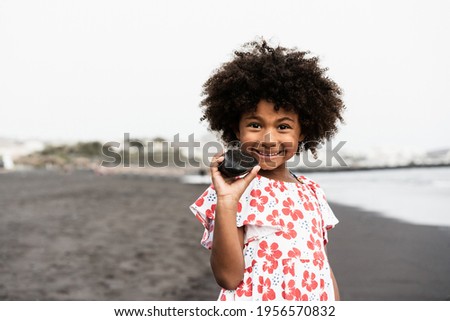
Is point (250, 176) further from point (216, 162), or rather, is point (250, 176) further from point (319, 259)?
point (319, 259)

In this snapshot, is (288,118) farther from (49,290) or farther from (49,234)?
(49,234)

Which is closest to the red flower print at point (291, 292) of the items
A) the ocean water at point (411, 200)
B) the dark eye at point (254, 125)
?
the dark eye at point (254, 125)

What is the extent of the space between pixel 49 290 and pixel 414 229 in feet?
14.1

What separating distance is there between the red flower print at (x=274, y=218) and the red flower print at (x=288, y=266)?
0.36 ft

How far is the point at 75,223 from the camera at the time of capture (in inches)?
330

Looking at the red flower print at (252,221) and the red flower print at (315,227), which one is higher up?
the red flower print at (252,221)

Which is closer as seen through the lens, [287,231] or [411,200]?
[287,231]

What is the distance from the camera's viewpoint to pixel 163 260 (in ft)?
17.0

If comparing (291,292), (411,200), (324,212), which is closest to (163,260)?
(324,212)

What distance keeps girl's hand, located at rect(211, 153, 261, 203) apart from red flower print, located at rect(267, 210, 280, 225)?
0.13 m

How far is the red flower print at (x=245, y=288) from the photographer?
4.90 feet

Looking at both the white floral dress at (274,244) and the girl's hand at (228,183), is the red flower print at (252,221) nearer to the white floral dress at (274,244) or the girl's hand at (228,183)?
the white floral dress at (274,244)

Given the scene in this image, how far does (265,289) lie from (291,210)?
237 millimetres

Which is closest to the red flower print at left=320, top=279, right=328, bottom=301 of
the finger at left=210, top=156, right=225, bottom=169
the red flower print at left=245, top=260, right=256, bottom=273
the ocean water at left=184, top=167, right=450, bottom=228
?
the red flower print at left=245, top=260, right=256, bottom=273
